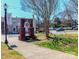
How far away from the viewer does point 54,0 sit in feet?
26.3

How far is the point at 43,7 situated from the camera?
26.6 ft

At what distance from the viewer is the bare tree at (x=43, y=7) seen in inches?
→ 315

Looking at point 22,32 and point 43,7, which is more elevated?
point 43,7

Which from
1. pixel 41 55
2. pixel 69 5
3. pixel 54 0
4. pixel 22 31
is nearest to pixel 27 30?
pixel 22 31

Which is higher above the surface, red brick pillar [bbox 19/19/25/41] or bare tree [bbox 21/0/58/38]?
bare tree [bbox 21/0/58/38]

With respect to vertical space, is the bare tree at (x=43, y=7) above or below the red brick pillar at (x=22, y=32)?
above

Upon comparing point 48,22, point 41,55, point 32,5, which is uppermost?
point 32,5

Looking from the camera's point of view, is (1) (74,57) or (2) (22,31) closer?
(1) (74,57)

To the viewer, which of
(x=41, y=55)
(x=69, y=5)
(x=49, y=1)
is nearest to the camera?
(x=41, y=55)

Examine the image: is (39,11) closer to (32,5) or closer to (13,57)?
(32,5)

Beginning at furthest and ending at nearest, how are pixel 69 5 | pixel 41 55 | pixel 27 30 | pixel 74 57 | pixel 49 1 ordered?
pixel 27 30 < pixel 49 1 < pixel 69 5 < pixel 41 55 < pixel 74 57

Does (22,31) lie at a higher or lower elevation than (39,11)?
lower

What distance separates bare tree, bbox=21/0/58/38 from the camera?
8005 millimetres

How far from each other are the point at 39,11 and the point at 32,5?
32cm
